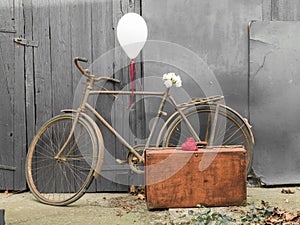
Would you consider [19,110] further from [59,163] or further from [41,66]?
[59,163]

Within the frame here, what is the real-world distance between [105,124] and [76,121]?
0.34 metres

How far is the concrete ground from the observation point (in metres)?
3.92

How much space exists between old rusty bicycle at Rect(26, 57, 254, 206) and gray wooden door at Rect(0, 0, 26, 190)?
0.22m

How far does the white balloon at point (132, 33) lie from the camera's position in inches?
177

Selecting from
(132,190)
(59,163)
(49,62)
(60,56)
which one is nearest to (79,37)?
(60,56)

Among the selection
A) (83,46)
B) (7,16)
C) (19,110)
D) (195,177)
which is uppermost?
(7,16)

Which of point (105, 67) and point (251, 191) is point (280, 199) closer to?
point (251, 191)

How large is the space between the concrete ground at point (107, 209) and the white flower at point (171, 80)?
1203 mm

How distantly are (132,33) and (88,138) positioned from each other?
121cm

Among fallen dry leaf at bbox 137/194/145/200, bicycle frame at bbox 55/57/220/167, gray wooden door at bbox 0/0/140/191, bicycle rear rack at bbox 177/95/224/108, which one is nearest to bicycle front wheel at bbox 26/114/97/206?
gray wooden door at bbox 0/0/140/191

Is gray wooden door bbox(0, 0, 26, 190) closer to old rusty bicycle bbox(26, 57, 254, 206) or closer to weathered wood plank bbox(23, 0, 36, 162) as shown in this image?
weathered wood plank bbox(23, 0, 36, 162)

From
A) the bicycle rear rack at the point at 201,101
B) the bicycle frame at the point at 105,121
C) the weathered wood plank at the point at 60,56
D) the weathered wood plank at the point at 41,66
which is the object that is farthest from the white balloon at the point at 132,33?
the weathered wood plank at the point at 41,66

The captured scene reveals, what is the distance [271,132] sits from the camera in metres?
4.99

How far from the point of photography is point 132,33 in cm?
452
